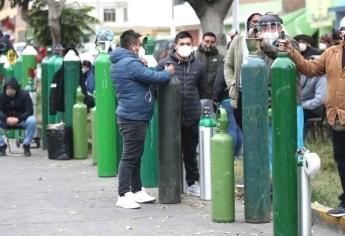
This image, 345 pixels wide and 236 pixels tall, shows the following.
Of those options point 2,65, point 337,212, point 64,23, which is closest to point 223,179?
point 337,212

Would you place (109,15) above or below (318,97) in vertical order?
above

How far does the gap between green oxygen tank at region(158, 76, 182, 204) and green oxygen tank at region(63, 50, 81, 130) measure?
14.8 feet

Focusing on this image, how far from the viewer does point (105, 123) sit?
37.5ft

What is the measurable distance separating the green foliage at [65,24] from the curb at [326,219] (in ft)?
53.9

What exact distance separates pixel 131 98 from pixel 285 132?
2.75m

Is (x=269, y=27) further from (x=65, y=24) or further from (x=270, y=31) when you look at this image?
(x=65, y=24)

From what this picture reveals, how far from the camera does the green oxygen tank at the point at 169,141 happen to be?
30.5 feet

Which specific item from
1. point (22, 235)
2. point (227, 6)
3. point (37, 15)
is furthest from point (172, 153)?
point (37, 15)

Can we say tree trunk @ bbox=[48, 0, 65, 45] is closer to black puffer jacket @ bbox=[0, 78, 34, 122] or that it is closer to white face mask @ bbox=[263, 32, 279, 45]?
black puffer jacket @ bbox=[0, 78, 34, 122]

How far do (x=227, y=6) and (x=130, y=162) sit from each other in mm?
6262

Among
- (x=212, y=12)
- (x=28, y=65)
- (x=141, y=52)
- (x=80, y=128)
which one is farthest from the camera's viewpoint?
(x=28, y=65)

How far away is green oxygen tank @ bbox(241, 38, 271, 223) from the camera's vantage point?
26.7 feet

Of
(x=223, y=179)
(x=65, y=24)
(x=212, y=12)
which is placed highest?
(x=65, y=24)

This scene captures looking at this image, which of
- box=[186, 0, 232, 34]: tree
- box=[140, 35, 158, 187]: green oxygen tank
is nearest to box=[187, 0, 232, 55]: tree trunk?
box=[186, 0, 232, 34]: tree
